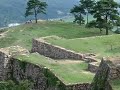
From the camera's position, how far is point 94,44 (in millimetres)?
31328

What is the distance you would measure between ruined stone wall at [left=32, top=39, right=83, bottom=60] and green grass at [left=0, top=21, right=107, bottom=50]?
10724 millimetres

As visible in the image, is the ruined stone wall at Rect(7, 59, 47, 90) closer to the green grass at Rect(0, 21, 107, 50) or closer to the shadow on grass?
the shadow on grass

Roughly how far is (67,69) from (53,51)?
23.2 ft

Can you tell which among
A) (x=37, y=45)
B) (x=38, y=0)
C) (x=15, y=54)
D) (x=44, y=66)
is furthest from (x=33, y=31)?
(x=44, y=66)

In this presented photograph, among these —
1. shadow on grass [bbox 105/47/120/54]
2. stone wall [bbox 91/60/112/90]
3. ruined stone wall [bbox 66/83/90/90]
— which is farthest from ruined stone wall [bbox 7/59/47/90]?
stone wall [bbox 91/60/112/90]

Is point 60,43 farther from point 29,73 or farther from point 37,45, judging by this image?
point 29,73

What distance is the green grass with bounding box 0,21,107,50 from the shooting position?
47.3 m

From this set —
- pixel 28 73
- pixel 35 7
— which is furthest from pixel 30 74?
pixel 35 7

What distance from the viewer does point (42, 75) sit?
24281 mm

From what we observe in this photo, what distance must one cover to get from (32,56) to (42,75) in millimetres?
3974

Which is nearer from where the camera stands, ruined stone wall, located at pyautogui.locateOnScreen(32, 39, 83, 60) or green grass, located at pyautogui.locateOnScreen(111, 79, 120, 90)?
Answer: green grass, located at pyautogui.locateOnScreen(111, 79, 120, 90)

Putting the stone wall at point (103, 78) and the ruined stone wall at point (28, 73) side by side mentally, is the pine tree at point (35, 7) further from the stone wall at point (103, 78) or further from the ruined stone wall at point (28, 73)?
the stone wall at point (103, 78)

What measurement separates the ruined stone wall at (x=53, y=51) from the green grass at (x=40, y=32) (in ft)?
35.2

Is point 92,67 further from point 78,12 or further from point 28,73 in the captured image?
point 78,12
